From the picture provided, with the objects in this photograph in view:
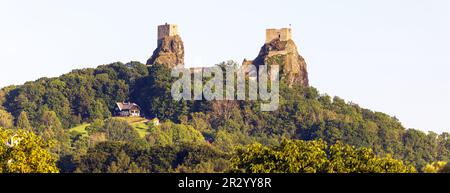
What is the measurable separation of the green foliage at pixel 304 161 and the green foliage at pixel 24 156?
9.57m

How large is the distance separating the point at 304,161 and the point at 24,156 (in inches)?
543

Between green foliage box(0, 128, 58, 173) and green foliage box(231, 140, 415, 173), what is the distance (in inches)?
377

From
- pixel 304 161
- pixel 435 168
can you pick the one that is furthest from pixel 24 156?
pixel 435 168

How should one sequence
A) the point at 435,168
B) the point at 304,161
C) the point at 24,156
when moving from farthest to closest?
1. the point at 304,161
2. the point at 24,156
3. the point at 435,168

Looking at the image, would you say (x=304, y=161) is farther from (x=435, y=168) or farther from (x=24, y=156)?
(x=435, y=168)

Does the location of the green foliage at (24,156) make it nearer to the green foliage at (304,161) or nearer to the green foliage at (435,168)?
the green foliage at (304,161)

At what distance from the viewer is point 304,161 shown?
7806 cm

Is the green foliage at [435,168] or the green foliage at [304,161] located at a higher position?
the green foliage at [435,168]

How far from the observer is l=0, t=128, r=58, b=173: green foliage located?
74.3 m

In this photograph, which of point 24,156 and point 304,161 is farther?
point 304,161

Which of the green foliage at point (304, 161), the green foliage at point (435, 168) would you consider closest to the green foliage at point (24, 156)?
the green foliage at point (304, 161)

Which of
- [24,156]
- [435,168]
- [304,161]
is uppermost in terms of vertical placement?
[435,168]

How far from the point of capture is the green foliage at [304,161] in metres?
77.8
